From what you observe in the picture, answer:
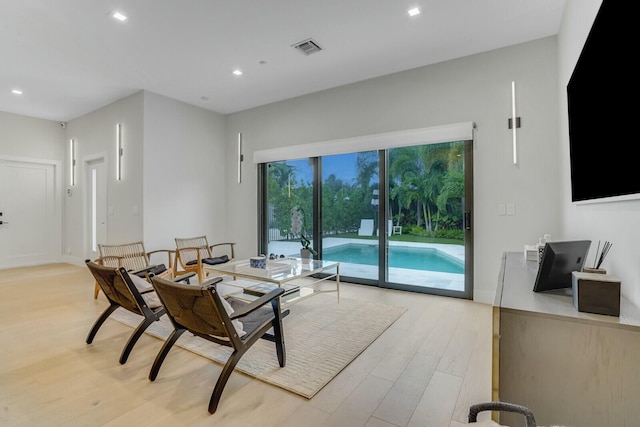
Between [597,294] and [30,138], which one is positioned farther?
[30,138]

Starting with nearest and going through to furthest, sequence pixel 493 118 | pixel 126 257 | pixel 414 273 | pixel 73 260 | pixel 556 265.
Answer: pixel 556 265 → pixel 493 118 → pixel 126 257 → pixel 414 273 → pixel 73 260

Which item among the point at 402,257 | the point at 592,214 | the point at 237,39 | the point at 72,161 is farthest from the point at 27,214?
the point at 592,214

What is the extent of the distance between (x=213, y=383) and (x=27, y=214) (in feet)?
22.6

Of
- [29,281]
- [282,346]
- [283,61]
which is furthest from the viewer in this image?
[29,281]

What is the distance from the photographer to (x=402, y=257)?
4.51 m

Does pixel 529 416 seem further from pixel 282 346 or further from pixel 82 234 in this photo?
pixel 82 234

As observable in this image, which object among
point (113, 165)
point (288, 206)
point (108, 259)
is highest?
point (113, 165)

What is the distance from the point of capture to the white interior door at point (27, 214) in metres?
6.10

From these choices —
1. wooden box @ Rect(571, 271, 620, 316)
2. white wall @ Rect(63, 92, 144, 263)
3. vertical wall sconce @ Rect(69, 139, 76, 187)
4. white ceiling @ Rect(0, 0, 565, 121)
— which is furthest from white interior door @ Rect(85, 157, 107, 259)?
wooden box @ Rect(571, 271, 620, 316)

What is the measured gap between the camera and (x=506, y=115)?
365 centimetres

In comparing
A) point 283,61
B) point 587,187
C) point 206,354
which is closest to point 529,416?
point 587,187

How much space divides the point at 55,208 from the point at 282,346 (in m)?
7.18

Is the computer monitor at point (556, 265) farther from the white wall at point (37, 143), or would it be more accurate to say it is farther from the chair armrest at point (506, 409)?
the white wall at point (37, 143)

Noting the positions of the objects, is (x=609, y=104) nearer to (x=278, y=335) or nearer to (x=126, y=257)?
(x=278, y=335)
